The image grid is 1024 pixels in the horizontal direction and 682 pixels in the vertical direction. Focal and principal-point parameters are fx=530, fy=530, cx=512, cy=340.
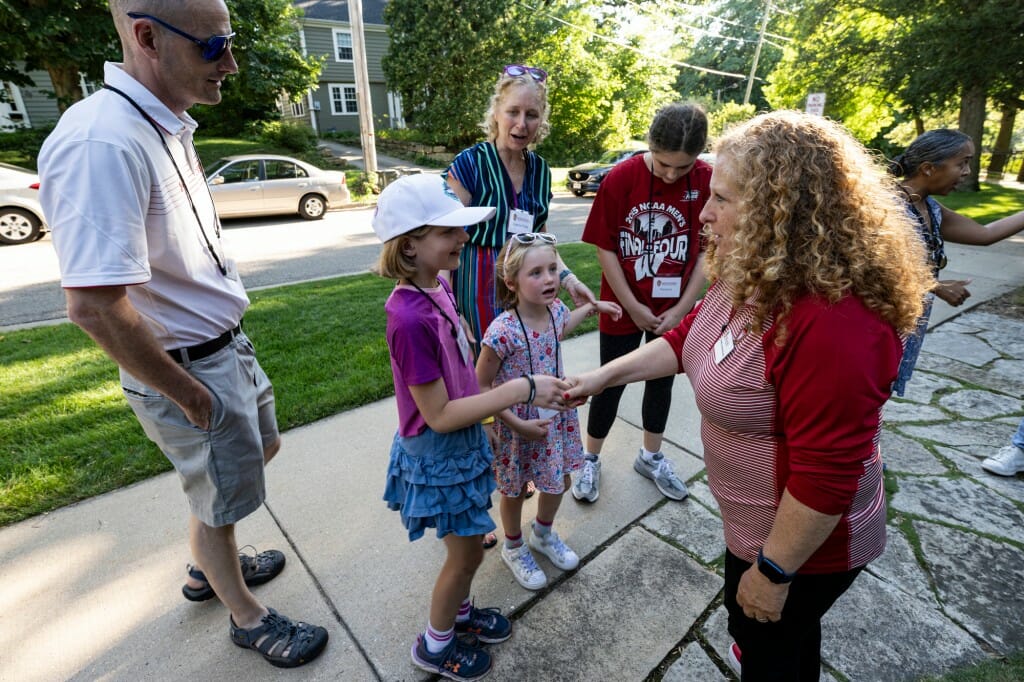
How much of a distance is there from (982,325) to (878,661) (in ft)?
17.2

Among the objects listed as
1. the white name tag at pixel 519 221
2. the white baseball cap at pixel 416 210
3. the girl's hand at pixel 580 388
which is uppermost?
the white baseball cap at pixel 416 210

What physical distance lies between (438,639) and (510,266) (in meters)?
1.41

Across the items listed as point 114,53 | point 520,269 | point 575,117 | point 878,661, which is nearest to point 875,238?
point 520,269

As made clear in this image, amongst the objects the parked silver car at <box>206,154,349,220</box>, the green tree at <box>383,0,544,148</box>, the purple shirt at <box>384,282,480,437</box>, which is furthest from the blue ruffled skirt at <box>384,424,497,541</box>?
the green tree at <box>383,0,544,148</box>

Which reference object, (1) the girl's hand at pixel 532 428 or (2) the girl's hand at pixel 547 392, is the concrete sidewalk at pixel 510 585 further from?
(2) the girl's hand at pixel 547 392

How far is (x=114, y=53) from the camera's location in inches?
543

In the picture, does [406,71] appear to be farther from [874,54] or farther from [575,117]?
[874,54]

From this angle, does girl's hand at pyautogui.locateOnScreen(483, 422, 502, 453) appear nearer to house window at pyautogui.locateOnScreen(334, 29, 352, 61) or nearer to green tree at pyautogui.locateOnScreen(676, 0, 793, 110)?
house window at pyautogui.locateOnScreen(334, 29, 352, 61)

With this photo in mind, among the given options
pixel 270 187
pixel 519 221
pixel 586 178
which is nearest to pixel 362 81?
pixel 270 187

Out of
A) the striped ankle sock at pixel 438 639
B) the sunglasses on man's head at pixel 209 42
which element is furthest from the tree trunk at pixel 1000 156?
the sunglasses on man's head at pixel 209 42

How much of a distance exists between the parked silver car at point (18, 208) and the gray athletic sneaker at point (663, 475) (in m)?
10.6

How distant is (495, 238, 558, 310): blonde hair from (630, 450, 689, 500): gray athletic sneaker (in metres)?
1.26

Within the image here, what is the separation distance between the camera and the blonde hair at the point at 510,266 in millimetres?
2107

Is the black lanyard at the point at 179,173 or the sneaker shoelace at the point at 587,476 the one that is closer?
the black lanyard at the point at 179,173
